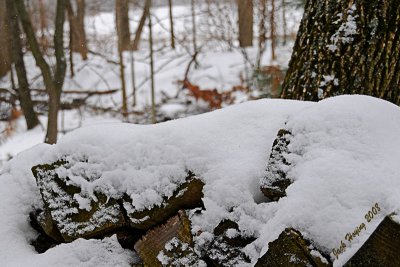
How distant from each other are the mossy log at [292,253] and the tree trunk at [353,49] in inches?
53.6

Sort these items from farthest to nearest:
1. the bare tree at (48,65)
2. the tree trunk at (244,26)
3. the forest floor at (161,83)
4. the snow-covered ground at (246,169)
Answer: the tree trunk at (244,26)
the forest floor at (161,83)
the bare tree at (48,65)
the snow-covered ground at (246,169)

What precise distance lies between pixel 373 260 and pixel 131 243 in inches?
44.5

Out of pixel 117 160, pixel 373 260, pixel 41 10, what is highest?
pixel 41 10

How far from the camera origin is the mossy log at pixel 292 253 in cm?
150

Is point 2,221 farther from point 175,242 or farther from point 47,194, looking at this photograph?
point 175,242

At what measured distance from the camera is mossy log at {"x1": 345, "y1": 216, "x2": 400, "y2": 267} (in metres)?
1.40

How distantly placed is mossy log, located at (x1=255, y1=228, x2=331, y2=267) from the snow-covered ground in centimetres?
3

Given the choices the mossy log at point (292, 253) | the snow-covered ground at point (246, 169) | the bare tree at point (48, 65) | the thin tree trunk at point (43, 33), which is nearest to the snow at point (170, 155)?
the snow-covered ground at point (246, 169)

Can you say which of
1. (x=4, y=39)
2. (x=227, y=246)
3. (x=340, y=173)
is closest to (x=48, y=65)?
(x=4, y=39)

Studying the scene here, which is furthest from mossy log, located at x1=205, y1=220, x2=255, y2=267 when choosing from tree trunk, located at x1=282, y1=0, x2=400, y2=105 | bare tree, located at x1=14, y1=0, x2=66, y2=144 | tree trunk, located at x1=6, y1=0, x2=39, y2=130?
tree trunk, located at x1=6, y1=0, x2=39, y2=130

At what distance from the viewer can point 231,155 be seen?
1913 mm

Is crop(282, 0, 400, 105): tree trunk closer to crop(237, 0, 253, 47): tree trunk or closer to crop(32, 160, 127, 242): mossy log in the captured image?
crop(32, 160, 127, 242): mossy log

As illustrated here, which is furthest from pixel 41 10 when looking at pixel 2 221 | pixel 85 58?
pixel 2 221

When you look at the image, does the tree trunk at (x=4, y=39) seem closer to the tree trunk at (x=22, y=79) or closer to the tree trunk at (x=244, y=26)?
the tree trunk at (x=22, y=79)
